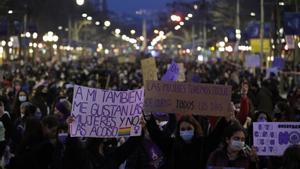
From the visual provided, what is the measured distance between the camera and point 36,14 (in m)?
74.6

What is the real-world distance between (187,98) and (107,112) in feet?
3.80

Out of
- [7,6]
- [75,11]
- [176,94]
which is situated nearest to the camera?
[176,94]

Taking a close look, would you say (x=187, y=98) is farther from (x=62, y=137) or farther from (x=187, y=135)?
(x=62, y=137)

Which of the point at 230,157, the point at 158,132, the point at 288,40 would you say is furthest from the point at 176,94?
the point at 288,40

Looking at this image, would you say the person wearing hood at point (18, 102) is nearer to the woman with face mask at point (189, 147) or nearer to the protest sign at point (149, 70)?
the protest sign at point (149, 70)

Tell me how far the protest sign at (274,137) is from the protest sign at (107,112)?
1.29 meters

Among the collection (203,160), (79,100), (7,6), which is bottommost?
(203,160)

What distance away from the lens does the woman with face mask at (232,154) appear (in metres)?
7.90

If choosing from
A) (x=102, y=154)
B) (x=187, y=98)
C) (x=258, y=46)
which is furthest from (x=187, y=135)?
(x=258, y=46)

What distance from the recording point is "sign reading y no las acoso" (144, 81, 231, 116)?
9.60 m

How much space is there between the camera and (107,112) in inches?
361

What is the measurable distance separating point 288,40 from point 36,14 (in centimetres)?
3901

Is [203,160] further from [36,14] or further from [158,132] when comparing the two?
[36,14]

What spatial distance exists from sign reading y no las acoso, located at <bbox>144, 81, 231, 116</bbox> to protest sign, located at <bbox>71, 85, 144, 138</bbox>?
59 cm
